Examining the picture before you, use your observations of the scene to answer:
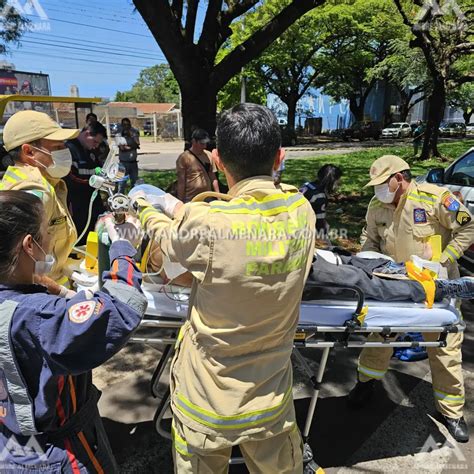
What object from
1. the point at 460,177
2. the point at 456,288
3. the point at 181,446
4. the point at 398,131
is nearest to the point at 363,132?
the point at 398,131

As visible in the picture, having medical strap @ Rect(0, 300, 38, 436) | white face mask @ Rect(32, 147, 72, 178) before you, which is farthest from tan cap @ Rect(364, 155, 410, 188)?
medical strap @ Rect(0, 300, 38, 436)

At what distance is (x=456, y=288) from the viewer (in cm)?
227

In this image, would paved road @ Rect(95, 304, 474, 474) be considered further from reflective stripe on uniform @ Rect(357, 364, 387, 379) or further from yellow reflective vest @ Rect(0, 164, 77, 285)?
yellow reflective vest @ Rect(0, 164, 77, 285)

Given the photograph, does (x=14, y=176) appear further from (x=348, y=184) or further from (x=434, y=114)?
(x=434, y=114)

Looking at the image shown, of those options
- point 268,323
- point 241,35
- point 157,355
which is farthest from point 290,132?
point 268,323

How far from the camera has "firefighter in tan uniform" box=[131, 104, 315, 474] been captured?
1.34 metres

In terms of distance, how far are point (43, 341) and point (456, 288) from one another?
2.06 m

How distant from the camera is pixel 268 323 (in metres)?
1.43

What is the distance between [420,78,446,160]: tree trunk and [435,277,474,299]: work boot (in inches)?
490

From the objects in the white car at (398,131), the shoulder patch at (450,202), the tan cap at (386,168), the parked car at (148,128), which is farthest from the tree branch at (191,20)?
the parked car at (148,128)

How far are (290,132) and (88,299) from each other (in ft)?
94.5

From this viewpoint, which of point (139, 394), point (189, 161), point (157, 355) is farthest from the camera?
point (189, 161)

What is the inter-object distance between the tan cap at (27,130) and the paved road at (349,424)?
1.81 meters

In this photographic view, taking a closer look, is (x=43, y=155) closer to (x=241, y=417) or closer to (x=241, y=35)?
(x=241, y=417)
